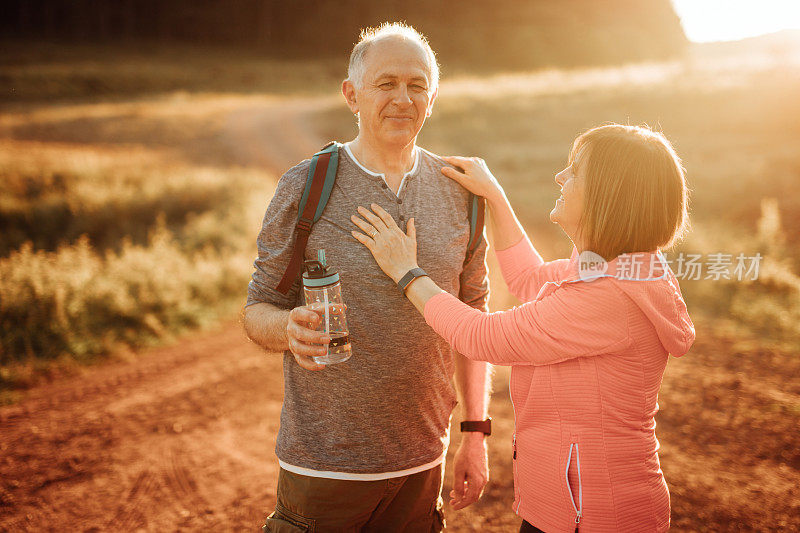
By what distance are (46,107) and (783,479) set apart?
36.4 m

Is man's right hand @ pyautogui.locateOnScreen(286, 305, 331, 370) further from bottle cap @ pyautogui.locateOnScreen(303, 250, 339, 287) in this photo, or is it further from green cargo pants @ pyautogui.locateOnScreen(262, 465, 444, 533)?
green cargo pants @ pyautogui.locateOnScreen(262, 465, 444, 533)

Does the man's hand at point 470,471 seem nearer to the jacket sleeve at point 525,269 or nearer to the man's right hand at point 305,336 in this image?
the jacket sleeve at point 525,269

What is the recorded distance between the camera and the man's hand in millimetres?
2514

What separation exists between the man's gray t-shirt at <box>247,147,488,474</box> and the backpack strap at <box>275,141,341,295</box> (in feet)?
0.11

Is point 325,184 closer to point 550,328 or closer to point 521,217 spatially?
point 550,328

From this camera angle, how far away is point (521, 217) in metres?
12.4

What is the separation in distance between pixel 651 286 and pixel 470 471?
123cm

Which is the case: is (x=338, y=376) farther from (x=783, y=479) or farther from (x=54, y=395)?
(x=54, y=395)

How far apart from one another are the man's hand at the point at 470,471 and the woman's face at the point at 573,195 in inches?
41.7

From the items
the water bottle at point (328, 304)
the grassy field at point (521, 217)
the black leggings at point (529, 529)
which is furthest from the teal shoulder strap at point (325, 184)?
the grassy field at point (521, 217)

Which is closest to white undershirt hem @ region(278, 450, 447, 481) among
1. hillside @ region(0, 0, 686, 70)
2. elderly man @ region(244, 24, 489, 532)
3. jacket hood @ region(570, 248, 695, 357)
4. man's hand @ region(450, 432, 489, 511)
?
elderly man @ region(244, 24, 489, 532)

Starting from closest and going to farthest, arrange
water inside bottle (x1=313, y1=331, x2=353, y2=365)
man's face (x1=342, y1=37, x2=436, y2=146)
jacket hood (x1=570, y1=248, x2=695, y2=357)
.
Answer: jacket hood (x1=570, y1=248, x2=695, y2=357) < water inside bottle (x1=313, y1=331, x2=353, y2=365) < man's face (x1=342, y1=37, x2=436, y2=146)

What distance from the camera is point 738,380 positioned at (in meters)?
5.87

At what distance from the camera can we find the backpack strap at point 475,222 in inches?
95.4
